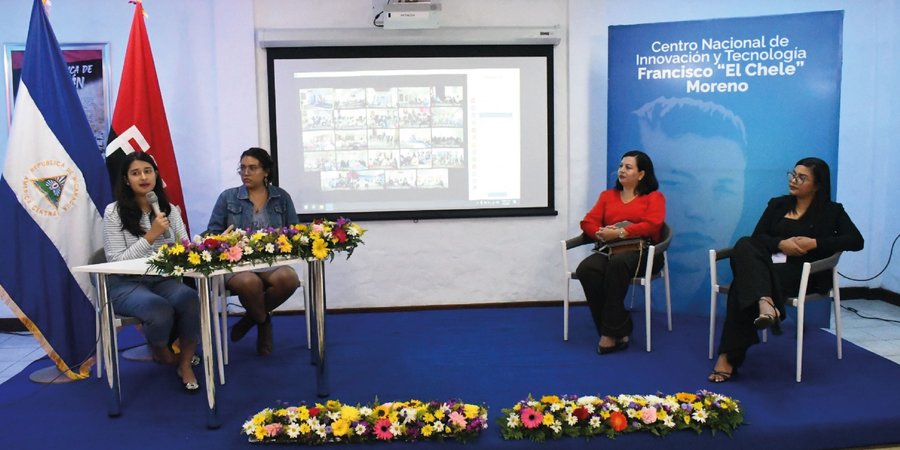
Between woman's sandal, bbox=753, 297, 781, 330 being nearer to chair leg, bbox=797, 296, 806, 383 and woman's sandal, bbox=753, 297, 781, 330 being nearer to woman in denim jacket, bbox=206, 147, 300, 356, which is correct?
chair leg, bbox=797, 296, 806, 383

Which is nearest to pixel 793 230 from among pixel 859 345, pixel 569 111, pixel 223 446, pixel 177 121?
pixel 859 345

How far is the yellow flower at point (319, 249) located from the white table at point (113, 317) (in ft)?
0.32

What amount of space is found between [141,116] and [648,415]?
345 cm

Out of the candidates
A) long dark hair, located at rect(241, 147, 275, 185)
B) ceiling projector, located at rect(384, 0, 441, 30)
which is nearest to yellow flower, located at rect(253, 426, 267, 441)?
long dark hair, located at rect(241, 147, 275, 185)

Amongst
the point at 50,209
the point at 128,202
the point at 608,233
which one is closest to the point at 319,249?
the point at 128,202

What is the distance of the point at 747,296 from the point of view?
3.32 meters

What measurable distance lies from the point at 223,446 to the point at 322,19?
3.27 m

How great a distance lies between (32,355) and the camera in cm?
428

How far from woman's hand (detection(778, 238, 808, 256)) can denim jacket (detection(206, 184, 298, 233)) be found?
287cm

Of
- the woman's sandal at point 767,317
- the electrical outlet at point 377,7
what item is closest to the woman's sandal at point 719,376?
the woman's sandal at point 767,317

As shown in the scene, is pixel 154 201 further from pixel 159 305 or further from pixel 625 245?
pixel 625 245

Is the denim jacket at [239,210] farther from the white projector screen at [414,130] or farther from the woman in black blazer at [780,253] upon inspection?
the woman in black blazer at [780,253]

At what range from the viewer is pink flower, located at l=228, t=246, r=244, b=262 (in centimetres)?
279

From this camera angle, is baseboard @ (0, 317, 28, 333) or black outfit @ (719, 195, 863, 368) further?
baseboard @ (0, 317, 28, 333)
